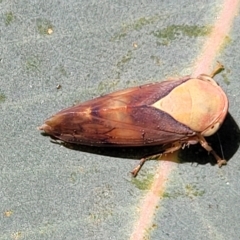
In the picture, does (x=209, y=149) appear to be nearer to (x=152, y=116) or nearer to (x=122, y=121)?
(x=152, y=116)

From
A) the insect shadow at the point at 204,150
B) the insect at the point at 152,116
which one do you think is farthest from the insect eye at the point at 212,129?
the insect shadow at the point at 204,150

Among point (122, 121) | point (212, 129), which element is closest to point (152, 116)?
point (122, 121)

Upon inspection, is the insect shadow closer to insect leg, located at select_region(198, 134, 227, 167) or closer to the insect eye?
insect leg, located at select_region(198, 134, 227, 167)

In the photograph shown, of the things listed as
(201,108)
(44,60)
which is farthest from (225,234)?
(44,60)

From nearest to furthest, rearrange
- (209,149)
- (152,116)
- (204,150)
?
1. (152,116)
2. (209,149)
3. (204,150)

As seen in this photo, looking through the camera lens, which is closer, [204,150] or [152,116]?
[152,116]
